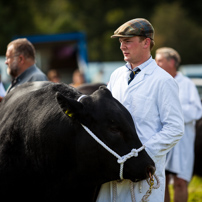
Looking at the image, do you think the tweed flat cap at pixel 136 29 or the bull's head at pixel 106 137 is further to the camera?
the tweed flat cap at pixel 136 29

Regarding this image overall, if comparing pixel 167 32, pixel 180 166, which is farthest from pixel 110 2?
pixel 180 166

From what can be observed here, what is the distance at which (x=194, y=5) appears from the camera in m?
48.8

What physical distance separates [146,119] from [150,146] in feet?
0.80

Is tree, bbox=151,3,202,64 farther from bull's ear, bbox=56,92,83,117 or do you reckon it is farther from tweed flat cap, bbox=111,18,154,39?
bull's ear, bbox=56,92,83,117

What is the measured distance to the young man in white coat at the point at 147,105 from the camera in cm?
341

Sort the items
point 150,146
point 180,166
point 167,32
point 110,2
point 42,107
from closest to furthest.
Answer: point 150,146
point 42,107
point 180,166
point 167,32
point 110,2

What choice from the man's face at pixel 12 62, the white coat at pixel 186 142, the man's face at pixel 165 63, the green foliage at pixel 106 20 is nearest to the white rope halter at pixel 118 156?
the man's face at pixel 12 62

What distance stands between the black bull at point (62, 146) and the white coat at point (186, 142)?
247cm

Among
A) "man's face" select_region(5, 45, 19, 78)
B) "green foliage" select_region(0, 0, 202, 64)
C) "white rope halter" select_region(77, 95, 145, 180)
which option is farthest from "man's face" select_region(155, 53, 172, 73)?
"green foliage" select_region(0, 0, 202, 64)

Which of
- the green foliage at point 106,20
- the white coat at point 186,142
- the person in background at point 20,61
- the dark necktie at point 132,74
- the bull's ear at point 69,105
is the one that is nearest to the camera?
the bull's ear at point 69,105

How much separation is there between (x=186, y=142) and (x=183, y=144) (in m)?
0.06

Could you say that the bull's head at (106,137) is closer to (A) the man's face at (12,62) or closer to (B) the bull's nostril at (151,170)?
(B) the bull's nostril at (151,170)

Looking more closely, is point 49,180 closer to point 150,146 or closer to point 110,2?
point 150,146

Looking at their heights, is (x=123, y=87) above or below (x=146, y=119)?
above
